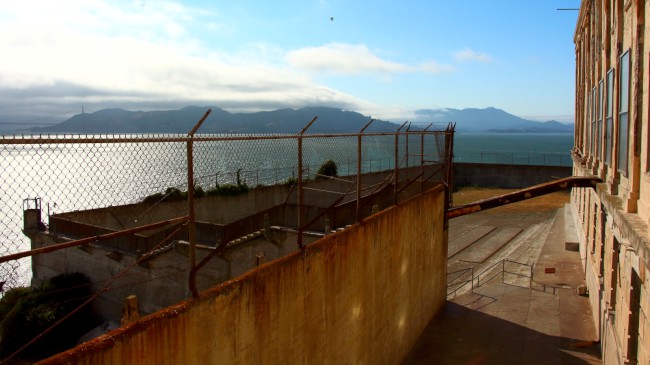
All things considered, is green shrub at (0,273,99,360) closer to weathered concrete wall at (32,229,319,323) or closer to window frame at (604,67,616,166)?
weathered concrete wall at (32,229,319,323)

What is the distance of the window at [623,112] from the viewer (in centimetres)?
864

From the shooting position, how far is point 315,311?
24.8ft

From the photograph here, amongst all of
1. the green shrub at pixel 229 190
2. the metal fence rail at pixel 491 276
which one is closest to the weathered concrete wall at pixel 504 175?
the metal fence rail at pixel 491 276

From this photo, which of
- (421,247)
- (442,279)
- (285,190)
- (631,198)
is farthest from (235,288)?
(285,190)

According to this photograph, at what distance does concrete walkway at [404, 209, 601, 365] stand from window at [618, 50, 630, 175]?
571cm

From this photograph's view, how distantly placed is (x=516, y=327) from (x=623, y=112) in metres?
7.66

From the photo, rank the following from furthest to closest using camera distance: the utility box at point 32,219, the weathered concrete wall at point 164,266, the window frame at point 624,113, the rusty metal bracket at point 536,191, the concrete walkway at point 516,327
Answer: the utility box at point 32,219 → the weathered concrete wall at point 164,266 → the rusty metal bracket at point 536,191 → the concrete walkway at point 516,327 → the window frame at point 624,113

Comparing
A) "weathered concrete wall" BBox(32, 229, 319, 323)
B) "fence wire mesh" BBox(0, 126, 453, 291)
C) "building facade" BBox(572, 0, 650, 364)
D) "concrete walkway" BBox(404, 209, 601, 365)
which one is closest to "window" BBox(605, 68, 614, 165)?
"building facade" BBox(572, 0, 650, 364)

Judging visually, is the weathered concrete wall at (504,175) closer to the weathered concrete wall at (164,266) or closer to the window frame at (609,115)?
the weathered concrete wall at (164,266)

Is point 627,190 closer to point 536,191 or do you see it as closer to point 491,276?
point 536,191

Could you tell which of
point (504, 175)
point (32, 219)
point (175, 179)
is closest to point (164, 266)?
point (175, 179)

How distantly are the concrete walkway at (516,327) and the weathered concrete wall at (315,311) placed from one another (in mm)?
868

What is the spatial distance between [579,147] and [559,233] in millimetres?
4854

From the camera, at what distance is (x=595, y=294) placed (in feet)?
46.2
